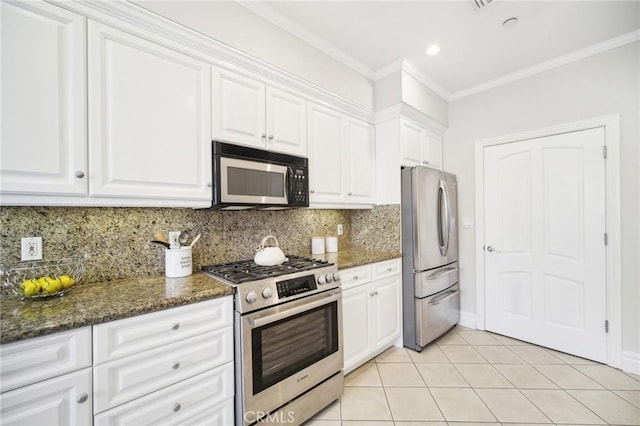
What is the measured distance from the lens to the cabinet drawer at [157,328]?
102 cm

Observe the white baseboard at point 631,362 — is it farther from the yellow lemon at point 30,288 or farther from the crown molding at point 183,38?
the yellow lemon at point 30,288

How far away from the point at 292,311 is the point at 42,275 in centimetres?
128

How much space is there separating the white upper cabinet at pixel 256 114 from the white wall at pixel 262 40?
8.4 inches

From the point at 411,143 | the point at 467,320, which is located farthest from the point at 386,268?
the point at 467,320

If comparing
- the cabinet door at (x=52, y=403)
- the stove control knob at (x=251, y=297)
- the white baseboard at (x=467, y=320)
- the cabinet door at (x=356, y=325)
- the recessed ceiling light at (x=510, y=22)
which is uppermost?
the recessed ceiling light at (x=510, y=22)

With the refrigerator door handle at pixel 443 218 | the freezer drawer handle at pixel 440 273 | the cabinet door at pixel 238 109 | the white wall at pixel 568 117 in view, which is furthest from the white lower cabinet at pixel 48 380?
the white wall at pixel 568 117

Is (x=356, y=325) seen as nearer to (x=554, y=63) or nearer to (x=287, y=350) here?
(x=287, y=350)

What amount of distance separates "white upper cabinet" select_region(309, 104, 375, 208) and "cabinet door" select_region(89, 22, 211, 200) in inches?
35.4

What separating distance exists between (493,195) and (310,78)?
91.3 inches

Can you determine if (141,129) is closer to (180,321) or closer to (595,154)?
(180,321)

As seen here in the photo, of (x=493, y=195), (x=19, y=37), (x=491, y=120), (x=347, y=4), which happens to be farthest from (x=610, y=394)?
(x=19, y=37)

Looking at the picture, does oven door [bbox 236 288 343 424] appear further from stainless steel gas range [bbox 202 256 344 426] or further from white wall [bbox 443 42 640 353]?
white wall [bbox 443 42 640 353]

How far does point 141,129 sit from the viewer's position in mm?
1382

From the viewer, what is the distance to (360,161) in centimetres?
262
